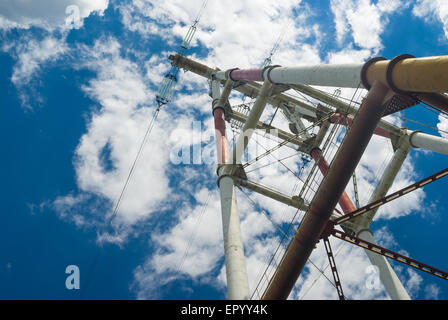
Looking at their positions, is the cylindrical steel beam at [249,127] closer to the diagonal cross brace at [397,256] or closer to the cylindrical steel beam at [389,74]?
the cylindrical steel beam at [389,74]

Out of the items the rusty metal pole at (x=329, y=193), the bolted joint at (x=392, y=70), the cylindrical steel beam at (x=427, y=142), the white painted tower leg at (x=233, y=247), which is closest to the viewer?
the bolted joint at (x=392, y=70)

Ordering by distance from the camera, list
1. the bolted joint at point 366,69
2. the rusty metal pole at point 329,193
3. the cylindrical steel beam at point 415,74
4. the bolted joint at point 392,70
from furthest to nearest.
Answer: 1. the bolted joint at point 366,69
2. the rusty metal pole at point 329,193
3. the bolted joint at point 392,70
4. the cylindrical steel beam at point 415,74

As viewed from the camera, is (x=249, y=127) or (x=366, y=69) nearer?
(x=366, y=69)

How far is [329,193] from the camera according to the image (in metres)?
5.88

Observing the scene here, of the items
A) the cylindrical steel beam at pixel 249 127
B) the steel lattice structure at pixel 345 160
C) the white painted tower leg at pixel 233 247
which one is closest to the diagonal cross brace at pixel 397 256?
the steel lattice structure at pixel 345 160

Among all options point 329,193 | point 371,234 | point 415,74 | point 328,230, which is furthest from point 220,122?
point 415,74

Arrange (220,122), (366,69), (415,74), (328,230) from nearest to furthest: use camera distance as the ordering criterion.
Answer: (415,74)
(366,69)
(328,230)
(220,122)

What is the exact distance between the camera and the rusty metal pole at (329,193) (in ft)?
18.6

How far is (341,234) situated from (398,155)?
380 inches

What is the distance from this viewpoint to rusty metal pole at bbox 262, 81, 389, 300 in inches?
223

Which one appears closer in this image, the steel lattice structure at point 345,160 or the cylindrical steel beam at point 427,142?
the steel lattice structure at point 345,160

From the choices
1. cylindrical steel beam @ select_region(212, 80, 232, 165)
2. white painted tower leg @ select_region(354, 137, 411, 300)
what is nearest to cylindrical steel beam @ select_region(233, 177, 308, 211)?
cylindrical steel beam @ select_region(212, 80, 232, 165)

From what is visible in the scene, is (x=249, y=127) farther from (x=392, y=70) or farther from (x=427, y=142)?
(x=427, y=142)

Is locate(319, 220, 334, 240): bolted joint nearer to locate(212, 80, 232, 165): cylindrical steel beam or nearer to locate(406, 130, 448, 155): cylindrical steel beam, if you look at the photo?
locate(212, 80, 232, 165): cylindrical steel beam
